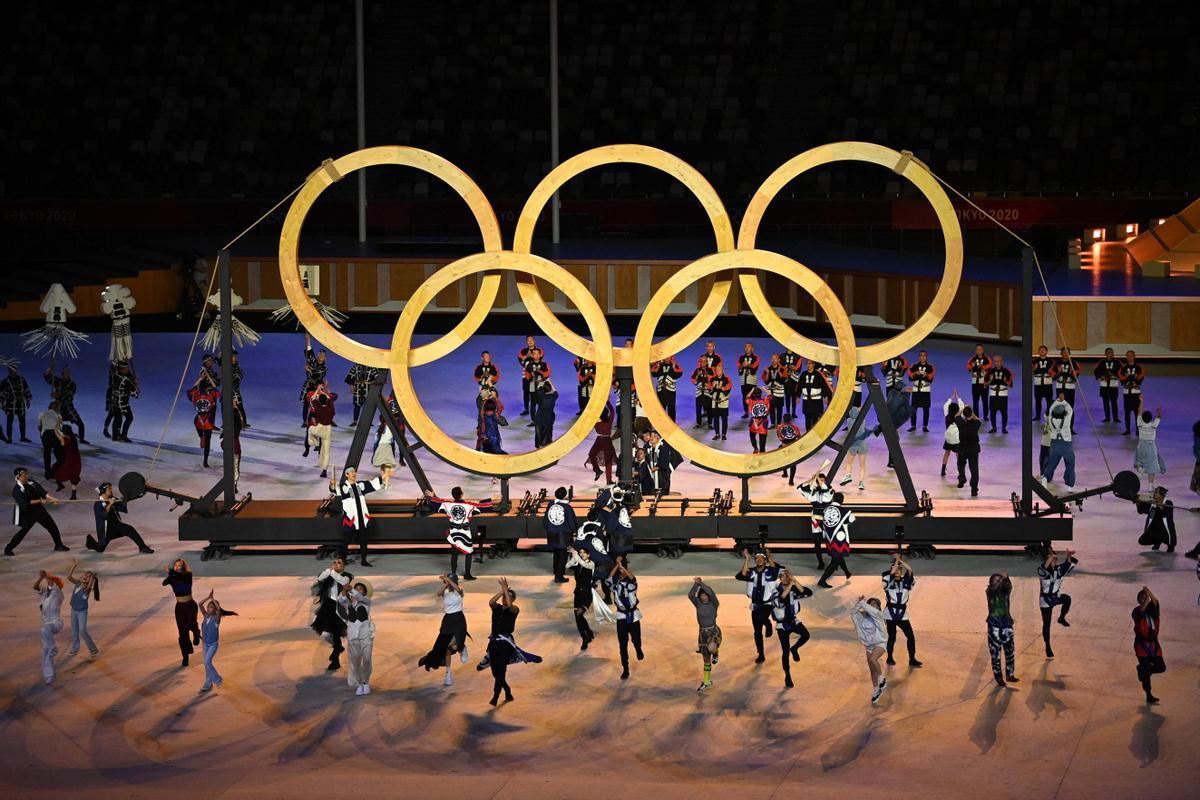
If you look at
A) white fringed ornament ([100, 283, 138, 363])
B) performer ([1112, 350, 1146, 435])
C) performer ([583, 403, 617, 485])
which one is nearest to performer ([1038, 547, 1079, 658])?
performer ([583, 403, 617, 485])

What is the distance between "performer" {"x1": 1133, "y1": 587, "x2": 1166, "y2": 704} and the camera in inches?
774

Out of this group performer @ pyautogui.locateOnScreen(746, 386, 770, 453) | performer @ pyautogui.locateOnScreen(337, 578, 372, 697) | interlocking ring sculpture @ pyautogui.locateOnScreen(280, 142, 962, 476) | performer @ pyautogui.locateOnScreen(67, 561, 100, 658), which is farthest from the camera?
performer @ pyautogui.locateOnScreen(746, 386, 770, 453)

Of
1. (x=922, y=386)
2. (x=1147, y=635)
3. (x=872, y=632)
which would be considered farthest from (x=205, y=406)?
(x=1147, y=635)

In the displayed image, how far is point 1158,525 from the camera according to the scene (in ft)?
83.8

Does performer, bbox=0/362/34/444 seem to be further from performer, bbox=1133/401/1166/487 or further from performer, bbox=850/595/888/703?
performer, bbox=1133/401/1166/487

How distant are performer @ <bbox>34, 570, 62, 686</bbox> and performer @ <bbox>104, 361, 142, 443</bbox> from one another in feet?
40.0

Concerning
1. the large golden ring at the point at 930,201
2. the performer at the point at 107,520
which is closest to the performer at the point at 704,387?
the large golden ring at the point at 930,201

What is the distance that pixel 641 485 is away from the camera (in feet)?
89.7

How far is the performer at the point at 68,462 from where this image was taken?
29.3 meters

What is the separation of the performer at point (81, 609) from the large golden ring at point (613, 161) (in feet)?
23.1

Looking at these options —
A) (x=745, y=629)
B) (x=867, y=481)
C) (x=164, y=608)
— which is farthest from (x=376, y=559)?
(x=867, y=481)

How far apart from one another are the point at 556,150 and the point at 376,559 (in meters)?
22.1

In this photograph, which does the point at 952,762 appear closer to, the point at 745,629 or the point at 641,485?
the point at 745,629

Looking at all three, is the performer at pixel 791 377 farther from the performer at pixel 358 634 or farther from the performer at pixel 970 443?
the performer at pixel 358 634
